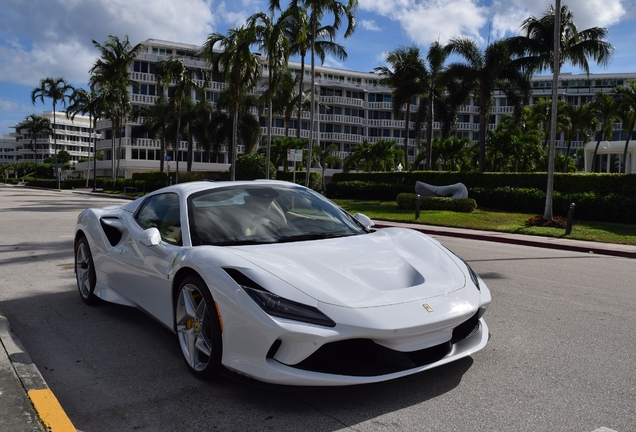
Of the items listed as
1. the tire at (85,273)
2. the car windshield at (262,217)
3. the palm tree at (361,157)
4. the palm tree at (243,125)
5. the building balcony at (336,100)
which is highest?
the building balcony at (336,100)

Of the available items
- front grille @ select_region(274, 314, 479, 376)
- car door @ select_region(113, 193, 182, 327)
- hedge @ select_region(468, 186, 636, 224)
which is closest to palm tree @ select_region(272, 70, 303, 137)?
hedge @ select_region(468, 186, 636, 224)

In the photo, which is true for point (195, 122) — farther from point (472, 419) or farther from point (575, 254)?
point (472, 419)

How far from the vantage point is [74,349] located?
471 cm

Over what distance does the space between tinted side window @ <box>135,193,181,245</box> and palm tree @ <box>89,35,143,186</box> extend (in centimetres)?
5492

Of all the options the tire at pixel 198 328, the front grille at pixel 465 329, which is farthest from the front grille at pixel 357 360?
the tire at pixel 198 328

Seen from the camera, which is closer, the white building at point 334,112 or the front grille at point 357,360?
the front grille at point 357,360

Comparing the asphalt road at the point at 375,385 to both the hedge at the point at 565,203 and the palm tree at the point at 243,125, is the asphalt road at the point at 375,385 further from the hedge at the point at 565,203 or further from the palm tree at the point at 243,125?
the palm tree at the point at 243,125

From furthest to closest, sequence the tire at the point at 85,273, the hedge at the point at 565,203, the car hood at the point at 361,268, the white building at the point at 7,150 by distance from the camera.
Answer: the white building at the point at 7,150 → the hedge at the point at 565,203 → the tire at the point at 85,273 → the car hood at the point at 361,268

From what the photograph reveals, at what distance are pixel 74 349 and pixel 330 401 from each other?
7.78 feet

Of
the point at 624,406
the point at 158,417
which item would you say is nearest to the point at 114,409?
the point at 158,417

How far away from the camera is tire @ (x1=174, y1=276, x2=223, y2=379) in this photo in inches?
144

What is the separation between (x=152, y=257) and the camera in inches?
183

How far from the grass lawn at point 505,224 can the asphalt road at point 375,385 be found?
10.8m

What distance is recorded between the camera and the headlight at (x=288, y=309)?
3273 mm
